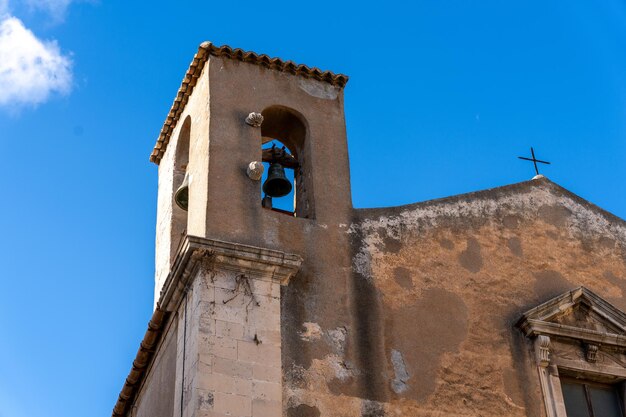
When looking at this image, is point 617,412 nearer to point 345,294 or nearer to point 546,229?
point 546,229

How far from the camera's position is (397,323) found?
10391mm

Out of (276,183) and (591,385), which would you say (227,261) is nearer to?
(276,183)

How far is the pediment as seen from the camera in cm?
1077

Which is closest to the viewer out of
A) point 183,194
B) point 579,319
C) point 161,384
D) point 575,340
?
point 161,384

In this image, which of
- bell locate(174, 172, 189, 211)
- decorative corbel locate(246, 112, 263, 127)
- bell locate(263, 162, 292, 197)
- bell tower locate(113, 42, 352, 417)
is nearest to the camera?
bell tower locate(113, 42, 352, 417)

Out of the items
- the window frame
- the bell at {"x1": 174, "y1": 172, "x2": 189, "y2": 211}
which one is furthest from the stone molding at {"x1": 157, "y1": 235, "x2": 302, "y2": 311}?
the window frame

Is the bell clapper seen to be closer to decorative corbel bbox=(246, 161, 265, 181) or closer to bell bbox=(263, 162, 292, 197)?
bell bbox=(263, 162, 292, 197)

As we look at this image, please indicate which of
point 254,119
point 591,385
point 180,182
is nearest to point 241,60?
point 254,119

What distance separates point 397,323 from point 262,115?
282cm

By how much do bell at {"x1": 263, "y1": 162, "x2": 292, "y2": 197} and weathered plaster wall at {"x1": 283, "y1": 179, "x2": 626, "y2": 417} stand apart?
1.04 m

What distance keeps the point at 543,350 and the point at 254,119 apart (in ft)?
12.3

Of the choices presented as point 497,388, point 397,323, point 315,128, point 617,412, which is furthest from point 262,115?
point 617,412

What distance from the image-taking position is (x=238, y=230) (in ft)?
34.3

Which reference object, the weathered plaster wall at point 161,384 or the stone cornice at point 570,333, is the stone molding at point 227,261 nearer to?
the weathered plaster wall at point 161,384
